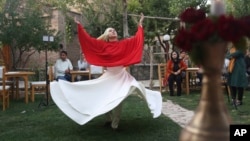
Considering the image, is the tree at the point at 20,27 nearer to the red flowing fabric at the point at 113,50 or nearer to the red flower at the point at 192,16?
the red flowing fabric at the point at 113,50

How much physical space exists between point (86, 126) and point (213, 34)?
187 inches

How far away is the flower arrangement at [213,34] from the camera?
5.52ft

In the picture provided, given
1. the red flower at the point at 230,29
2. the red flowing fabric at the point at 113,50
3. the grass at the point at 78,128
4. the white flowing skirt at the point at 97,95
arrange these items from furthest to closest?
the red flowing fabric at the point at 113,50, the grass at the point at 78,128, the white flowing skirt at the point at 97,95, the red flower at the point at 230,29

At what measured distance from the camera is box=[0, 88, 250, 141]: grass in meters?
5.37

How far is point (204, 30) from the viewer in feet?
5.54

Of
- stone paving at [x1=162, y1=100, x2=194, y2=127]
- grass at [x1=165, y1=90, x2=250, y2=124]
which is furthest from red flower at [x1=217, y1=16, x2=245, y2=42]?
stone paving at [x1=162, y1=100, x2=194, y2=127]

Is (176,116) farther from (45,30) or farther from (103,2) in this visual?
(103,2)

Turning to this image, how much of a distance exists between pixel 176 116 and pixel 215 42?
220 inches

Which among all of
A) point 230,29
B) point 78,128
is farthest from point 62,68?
point 230,29

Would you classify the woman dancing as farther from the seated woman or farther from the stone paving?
the seated woman

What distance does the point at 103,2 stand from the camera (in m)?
17.7

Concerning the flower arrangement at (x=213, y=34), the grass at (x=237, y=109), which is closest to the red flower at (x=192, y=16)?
the flower arrangement at (x=213, y=34)

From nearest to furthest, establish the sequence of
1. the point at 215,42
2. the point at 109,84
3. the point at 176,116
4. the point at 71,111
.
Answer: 1. the point at 215,42
2. the point at 71,111
3. the point at 109,84
4. the point at 176,116

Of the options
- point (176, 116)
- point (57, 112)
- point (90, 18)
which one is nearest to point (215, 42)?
point (176, 116)
